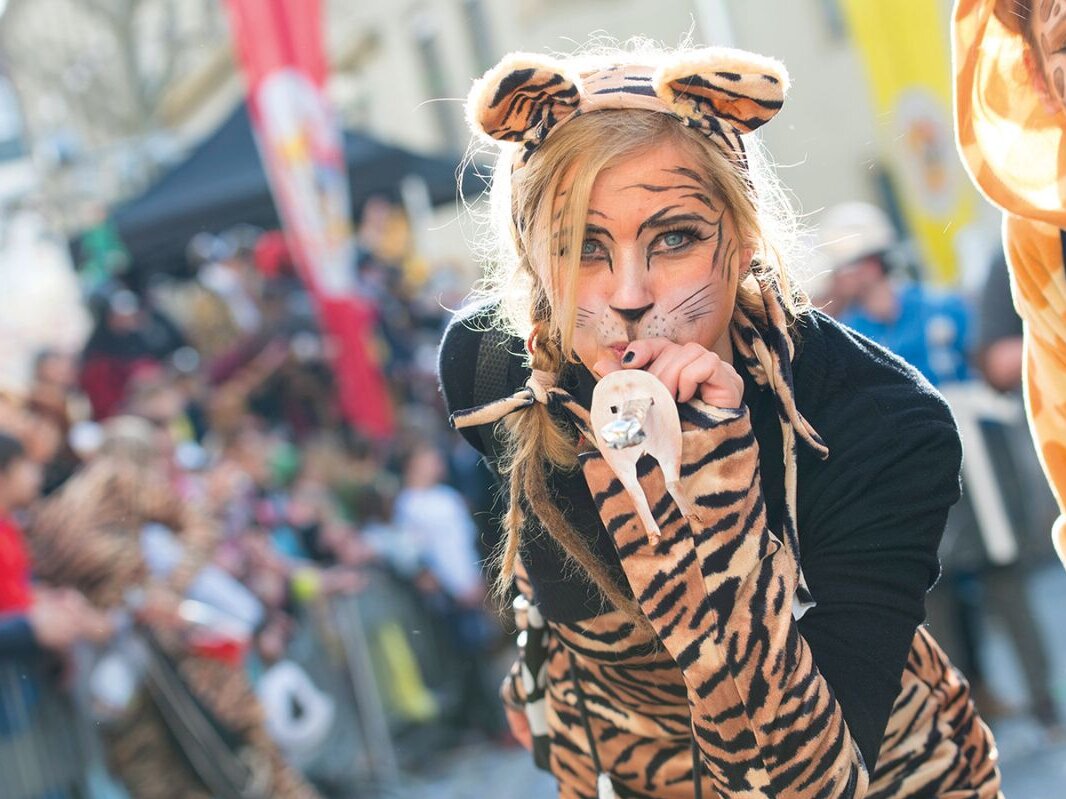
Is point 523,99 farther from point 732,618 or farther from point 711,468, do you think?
point 732,618

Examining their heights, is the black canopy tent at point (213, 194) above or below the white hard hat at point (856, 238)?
above

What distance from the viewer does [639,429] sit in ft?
5.96

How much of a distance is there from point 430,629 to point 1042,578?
11.9 feet

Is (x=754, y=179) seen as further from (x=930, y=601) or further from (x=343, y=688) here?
(x=343, y=688)

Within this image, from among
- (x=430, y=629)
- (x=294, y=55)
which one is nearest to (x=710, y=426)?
(x=430, y=629)

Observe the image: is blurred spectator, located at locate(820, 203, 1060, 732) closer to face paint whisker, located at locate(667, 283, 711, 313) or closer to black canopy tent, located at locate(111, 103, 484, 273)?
face paint whisker, located at locate(667, 283, 711, 313)

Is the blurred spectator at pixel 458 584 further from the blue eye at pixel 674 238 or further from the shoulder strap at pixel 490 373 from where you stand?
the blue eye at pixel 674 238

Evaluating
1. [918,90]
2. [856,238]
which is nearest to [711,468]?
[856,238]

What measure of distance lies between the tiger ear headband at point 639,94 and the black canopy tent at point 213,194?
8.94 m

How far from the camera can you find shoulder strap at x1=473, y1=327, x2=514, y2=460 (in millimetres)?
2463

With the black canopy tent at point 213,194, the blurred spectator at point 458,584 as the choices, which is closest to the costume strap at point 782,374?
the blurred spectator at point 458,584

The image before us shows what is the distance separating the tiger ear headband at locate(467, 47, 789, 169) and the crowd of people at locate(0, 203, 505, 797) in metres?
1.03

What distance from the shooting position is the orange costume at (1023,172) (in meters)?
2.36

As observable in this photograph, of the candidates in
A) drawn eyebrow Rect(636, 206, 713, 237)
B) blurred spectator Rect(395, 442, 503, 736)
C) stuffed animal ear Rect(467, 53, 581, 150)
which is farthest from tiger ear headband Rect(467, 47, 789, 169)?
blurred spectator Rect(395, 442, 503, 736)
